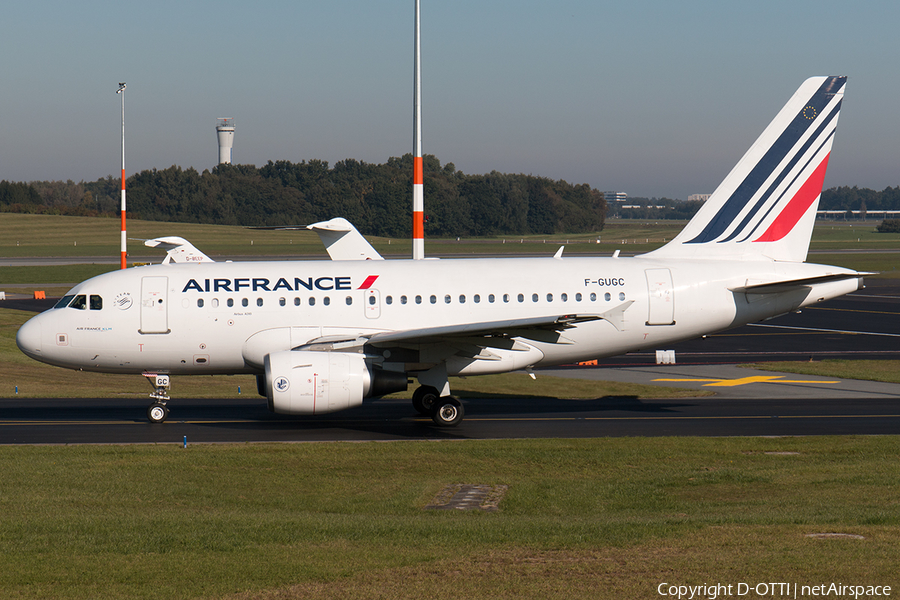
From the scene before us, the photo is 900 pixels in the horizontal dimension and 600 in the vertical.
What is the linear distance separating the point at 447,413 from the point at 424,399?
1824 millimetres

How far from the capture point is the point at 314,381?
22.3m

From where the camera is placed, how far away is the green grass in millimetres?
10656

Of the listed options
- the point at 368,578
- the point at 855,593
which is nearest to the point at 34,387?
the point at 368,578

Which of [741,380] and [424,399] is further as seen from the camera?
[741,380]

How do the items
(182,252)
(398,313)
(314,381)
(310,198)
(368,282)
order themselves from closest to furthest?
(314,381) < (398,313) < (368,282) < (182,252) < (310,198)

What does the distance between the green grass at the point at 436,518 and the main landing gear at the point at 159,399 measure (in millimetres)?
3472

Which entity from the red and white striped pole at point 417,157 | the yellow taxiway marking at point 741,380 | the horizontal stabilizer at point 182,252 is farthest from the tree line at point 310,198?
the yellow taxiway marking at point 741,380

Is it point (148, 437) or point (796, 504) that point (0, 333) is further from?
point (796, 504)

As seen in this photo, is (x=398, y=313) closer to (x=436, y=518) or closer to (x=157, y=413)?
(x=157, y=413)

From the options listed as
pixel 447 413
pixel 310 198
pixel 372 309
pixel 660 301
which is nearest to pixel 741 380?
pixel 660 301

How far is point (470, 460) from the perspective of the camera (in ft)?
65.8

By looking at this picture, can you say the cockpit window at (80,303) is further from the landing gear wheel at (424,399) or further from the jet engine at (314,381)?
the landing gear wheel at (424,399)

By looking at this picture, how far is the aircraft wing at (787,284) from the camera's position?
25.5m

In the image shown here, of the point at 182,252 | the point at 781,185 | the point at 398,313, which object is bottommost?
the point at 398,313
